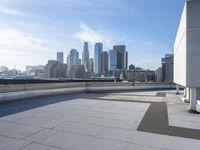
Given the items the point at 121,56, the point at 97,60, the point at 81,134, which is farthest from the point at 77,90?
the point at 97,60

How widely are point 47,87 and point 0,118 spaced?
25.8 feet

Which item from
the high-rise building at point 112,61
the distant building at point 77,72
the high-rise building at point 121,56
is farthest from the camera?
the high-rise building at point 121,56

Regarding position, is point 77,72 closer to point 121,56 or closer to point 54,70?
point 54,70

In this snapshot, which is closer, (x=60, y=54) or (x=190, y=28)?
(x=190, y=28)

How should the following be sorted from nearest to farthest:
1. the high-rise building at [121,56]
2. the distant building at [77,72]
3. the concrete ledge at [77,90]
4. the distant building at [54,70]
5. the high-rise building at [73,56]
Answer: the concrete ledge at [77,90], the distant building at [54,70], the distant building at [77,72], the high-rise building at [121,56], the high-rise building at [73,56]

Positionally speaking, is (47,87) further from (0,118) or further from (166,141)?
(166,141)

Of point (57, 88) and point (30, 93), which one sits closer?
point (30, 93)

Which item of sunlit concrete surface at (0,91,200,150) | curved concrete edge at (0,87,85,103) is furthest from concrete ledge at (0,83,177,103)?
sunlit concrete surface at (0,91,200,150)

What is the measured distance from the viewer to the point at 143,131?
18.3 feet

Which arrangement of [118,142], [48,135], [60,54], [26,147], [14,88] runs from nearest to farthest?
1. [26,147]
2. [118,142]
3. [48,135]
4. [14,88]
5. [60,54]

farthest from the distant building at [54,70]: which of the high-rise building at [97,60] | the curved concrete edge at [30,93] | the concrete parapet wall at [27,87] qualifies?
the curved concrete edge at [30,93]

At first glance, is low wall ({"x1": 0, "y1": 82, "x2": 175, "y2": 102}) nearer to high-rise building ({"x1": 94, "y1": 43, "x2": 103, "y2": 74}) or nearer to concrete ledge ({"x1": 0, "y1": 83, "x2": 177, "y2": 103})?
concrete ledge ({"x1": 0, "y1": 83, "x2": 177, "y2": 103})

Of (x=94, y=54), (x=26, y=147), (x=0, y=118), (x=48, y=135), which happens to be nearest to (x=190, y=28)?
(x=48, y=135)

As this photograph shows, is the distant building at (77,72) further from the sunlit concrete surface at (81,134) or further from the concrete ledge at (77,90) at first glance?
the sunlit concrete surface at (81,134)
